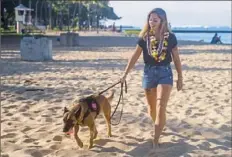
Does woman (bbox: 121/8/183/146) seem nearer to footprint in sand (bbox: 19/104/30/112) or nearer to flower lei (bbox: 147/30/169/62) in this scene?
flower lei (bbox: 147/30/169/62)

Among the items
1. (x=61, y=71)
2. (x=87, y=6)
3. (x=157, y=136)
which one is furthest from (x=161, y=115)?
(x=87, y=6)

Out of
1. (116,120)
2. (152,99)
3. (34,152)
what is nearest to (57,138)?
(34,152)

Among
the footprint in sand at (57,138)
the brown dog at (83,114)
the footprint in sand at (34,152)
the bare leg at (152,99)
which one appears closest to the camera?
the brown dog at (83,114)

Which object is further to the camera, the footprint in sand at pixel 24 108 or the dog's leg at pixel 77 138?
the footprint in sand at pixel 24 108

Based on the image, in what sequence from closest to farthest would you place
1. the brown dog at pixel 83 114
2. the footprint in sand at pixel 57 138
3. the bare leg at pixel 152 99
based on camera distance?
the brown dog at pixel 83 114 < the bare leg at pixel 152 99 < the footprint in sand at pixel 57 138

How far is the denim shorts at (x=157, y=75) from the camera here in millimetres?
5211

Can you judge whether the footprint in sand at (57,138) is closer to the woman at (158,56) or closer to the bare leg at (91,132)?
the bare leg at (91,132)

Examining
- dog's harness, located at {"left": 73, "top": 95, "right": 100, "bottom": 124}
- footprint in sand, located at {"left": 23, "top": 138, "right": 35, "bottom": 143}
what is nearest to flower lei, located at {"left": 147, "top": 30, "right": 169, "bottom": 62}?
dog's harness, located at {"left": 73, "top": 95, "right": 100, "bottom": 124}

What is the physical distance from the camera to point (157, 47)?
512 cm

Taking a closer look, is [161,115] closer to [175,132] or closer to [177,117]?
[175,132]

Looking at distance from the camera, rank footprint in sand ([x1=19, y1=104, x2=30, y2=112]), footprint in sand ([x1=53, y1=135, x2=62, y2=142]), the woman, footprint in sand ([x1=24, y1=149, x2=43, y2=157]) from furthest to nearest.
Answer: footprint in sand ([x1=19, y1=104, x2=30, y2=112]) → footprint in sand ([x1=53, y1=135, x2=62, y2=142]) → the woman → footprint in sand ([x1=24, y1=149, x2=43, y2=157])

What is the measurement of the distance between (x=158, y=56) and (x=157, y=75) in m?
0.23

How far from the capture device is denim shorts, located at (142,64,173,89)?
5.21m

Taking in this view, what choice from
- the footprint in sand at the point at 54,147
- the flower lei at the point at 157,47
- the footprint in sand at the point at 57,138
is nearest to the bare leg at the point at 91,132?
the footprint in sand at the point at 54,147
